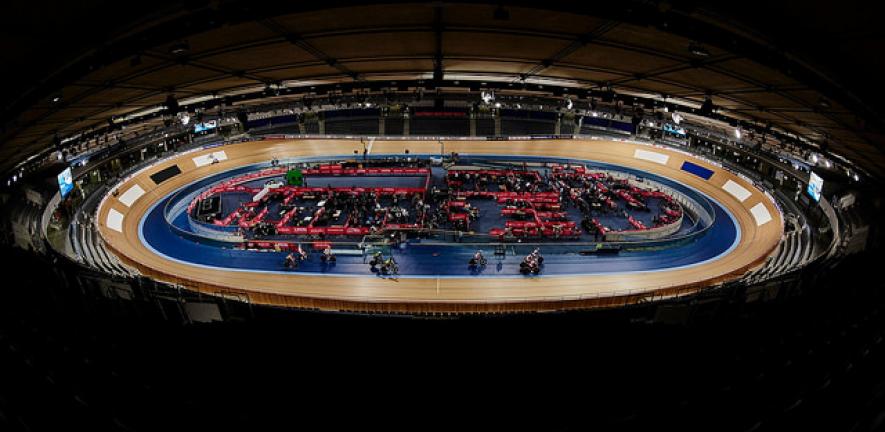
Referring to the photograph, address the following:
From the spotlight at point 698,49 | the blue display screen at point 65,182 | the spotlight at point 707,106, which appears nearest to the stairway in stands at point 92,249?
the blue display screen at point 65,182

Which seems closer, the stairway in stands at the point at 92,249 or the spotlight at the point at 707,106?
the spotlight at the point at 707,106

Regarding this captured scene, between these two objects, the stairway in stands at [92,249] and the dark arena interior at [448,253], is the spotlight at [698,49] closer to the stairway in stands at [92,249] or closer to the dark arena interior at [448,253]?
the dark arena interior at [448,253]

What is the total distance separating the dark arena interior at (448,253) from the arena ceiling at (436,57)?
0.27 ft

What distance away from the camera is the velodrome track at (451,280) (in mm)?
13344

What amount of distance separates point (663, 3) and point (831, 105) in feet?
23.8

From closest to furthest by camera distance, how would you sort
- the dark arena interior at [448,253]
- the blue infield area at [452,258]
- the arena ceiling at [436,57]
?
the dark arena interior at [448,253]
the arena ceiling at [436,57]
the blue infield area at [452,258]

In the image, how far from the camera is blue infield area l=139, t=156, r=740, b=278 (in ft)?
56.2

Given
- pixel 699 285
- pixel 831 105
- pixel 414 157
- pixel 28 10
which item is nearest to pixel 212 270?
pixel 28 10

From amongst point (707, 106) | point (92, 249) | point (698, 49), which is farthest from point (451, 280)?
point (92, 249)

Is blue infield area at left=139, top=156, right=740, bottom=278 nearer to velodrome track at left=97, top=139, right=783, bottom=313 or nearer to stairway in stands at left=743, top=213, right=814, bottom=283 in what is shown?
velodrome track at left=97, top=139, right=783, bottom=313

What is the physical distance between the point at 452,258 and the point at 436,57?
967 cm

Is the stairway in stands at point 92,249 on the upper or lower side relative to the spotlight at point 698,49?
lower

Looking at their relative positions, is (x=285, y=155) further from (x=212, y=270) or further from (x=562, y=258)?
(x=562, y=258)

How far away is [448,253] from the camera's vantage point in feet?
61.0
